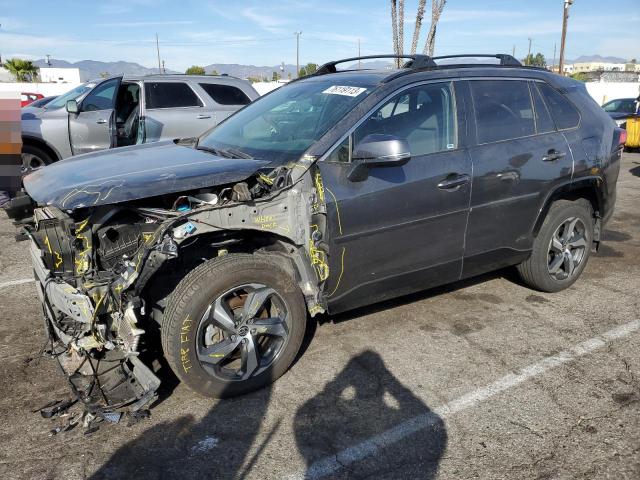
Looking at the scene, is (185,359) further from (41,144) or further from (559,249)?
(41,144)

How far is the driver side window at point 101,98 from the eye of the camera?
8.35 metres

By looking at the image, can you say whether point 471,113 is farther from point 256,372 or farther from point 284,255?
point 256,372

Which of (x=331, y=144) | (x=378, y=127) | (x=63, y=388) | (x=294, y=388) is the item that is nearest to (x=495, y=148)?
(x=378, y=127)

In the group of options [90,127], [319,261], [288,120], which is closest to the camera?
[319,261]

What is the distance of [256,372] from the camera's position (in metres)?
3.19

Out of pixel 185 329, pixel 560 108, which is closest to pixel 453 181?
pixel 560 108

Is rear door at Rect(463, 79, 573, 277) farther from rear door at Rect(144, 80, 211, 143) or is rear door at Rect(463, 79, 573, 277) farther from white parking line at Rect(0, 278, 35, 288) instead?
rear door at Rect(144, 80, 211, 143)

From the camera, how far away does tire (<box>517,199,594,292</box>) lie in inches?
176

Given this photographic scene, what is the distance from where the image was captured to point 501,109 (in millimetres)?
4051

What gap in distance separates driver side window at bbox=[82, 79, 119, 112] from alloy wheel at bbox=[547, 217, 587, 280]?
22.8ft

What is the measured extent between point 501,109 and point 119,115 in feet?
22.3

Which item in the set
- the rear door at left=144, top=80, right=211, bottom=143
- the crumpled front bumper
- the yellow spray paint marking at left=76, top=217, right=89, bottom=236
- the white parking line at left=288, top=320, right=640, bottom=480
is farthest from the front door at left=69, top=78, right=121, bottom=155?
the white parking line at left=288, top=320, right=640, bottom=480

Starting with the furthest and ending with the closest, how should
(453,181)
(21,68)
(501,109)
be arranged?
(21,68), (501,109), (453,181)

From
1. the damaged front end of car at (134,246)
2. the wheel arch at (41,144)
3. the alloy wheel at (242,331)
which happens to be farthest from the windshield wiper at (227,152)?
the wheel arch at (41,144)
